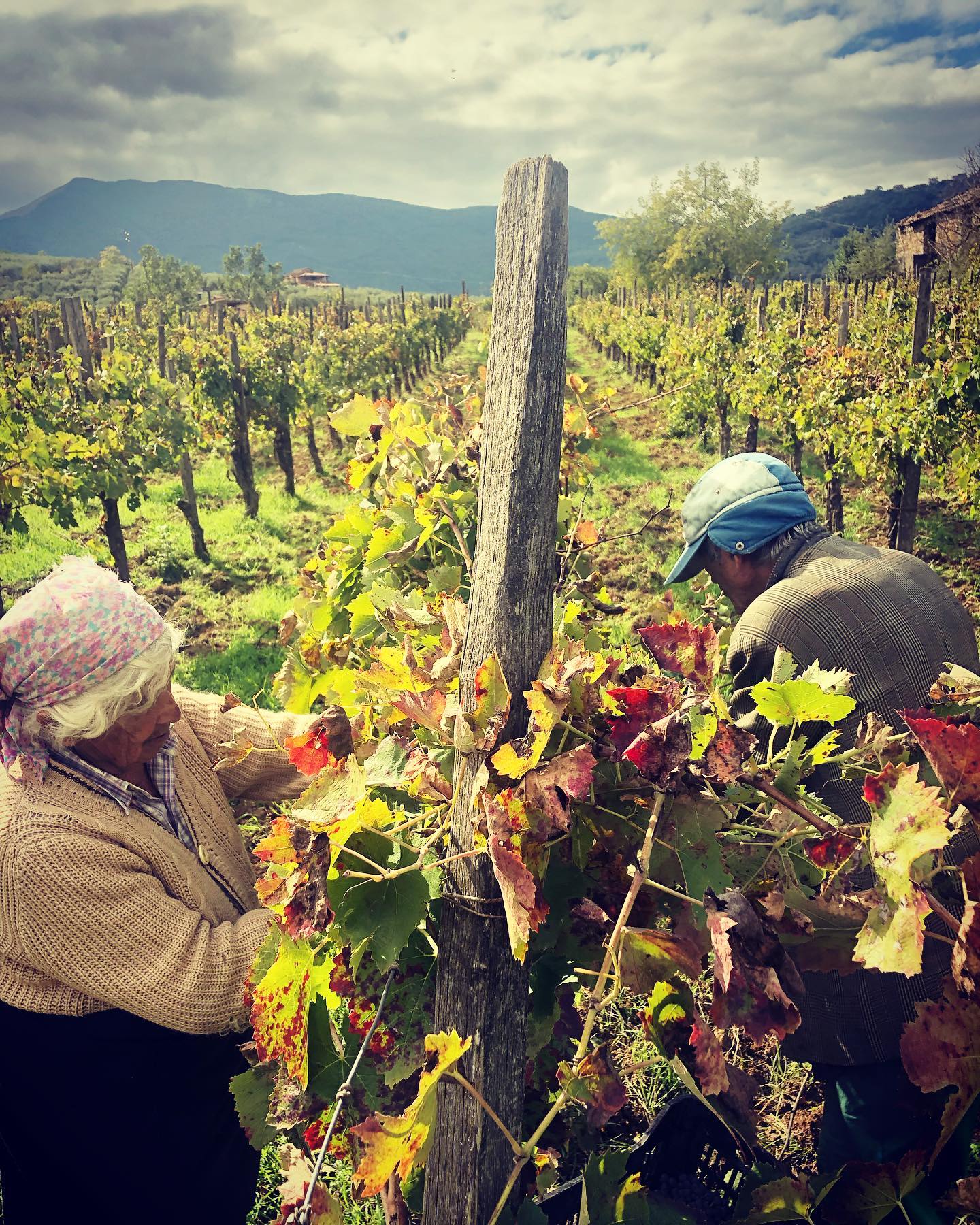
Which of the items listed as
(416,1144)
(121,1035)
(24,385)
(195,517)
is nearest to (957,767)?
(416,1144)

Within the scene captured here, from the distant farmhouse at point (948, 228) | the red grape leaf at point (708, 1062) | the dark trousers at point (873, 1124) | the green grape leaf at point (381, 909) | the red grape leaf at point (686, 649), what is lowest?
the dark trousers at point (873, 1124)

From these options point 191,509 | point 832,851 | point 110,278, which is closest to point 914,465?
point 832,851

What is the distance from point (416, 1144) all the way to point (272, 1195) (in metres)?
2.22

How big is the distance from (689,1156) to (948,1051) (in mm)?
1463

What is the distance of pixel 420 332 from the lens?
24359 millimetres

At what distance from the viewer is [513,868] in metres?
0.93

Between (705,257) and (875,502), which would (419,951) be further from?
(705,257)

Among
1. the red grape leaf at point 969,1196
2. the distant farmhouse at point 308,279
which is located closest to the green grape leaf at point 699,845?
the red grape leaf at point 969,1196

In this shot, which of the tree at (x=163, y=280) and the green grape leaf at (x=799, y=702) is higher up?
the tree at (x=163, y=280)

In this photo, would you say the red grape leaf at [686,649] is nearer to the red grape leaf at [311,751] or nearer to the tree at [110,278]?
the red grape leaf at [311,751]

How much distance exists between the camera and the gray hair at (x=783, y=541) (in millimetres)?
2176

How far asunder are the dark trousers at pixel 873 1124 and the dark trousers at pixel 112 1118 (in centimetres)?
156

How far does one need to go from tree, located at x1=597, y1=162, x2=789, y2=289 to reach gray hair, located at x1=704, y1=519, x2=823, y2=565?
68.9 metres

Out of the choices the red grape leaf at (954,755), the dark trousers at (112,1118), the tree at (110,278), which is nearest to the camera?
the red grape leaf at (954,755)
